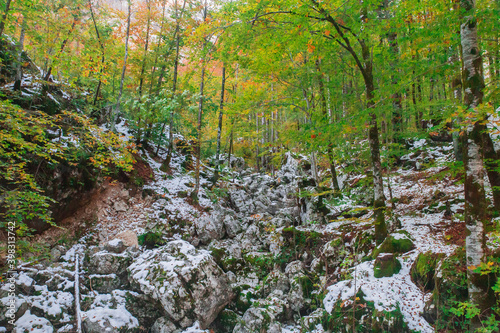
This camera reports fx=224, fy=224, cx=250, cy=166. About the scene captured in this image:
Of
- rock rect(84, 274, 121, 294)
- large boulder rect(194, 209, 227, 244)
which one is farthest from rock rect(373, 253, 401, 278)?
rock rect(84, 274, 121, 294)

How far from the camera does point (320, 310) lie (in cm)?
541

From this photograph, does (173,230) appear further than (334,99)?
Yes

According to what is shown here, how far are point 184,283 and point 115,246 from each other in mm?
3033

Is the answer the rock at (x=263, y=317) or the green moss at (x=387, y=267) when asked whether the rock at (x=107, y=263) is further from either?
the green moss at (x=387, y=267)

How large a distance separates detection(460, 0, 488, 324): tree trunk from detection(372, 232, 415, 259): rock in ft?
6.64

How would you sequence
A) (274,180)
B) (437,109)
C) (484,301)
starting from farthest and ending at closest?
(274,180), (437,109), (484,301)

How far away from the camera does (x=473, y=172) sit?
11.7 feet

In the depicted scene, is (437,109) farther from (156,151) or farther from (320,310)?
(156,151)

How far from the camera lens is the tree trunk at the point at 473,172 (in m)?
3.47

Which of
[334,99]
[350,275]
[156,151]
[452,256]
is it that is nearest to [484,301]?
[452,256]

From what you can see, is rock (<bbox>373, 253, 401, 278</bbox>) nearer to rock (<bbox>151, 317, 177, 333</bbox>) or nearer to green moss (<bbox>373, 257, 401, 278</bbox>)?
green moss (<bbox>373, 257, 401, 278</bbox>)

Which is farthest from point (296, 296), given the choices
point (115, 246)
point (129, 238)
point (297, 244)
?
point (129, 238)

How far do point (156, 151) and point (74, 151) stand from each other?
6938mm

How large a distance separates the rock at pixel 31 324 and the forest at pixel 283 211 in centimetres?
3
